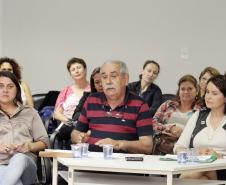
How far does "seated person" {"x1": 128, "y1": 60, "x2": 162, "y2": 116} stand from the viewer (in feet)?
18.3

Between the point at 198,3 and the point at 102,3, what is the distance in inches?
48.3

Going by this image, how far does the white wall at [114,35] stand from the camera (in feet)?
21.3

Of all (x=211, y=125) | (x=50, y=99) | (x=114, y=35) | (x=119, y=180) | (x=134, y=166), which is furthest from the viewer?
(x=114, y=35)

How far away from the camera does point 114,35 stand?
22.2 feet

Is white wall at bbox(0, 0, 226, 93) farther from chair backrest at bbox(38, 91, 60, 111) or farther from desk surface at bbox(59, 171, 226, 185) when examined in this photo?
desk surface at bbox(59, 171, 226, 185)

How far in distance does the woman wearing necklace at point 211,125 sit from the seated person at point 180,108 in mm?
848

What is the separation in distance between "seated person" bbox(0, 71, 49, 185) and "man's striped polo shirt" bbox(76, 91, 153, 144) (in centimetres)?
41

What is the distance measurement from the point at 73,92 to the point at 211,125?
2.13 metres

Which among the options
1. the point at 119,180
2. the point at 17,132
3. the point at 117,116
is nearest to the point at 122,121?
the point at 117,116

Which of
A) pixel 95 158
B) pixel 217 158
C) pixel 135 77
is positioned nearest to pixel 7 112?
pixel 95 158

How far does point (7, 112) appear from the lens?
13.3ft

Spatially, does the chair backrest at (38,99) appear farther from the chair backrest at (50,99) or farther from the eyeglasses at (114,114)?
the eyeglasses at (114,114)

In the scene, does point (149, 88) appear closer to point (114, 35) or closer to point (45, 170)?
point (114, 35)

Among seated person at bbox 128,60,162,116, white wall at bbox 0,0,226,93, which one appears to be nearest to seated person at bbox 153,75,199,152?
seated person at bbox 128,60,162,116
